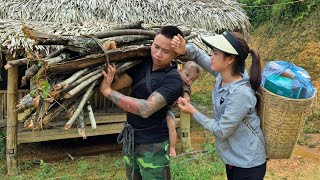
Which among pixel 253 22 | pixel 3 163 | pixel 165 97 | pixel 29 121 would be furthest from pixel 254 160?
pixel 253 22

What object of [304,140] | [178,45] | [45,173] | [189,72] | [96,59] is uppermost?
[178,45]

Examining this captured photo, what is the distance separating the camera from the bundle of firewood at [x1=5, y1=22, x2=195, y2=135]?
2.11m

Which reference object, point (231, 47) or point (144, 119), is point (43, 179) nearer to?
point (144, 119)

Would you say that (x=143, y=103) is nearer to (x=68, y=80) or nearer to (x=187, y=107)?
(x=187, y=107)

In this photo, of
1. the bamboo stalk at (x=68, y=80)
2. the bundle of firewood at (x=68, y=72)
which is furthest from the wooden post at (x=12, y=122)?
the bamboo stalk at (x=68, y=80)

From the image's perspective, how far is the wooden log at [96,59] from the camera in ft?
7.10

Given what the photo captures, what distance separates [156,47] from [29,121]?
3.23 feet

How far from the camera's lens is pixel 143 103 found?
2.27 meters

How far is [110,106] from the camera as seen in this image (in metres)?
6.41

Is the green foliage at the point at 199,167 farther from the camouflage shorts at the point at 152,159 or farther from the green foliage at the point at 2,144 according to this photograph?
the green foliage at the point at 2,144

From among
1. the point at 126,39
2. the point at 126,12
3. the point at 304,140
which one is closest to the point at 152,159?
the point at 126,39

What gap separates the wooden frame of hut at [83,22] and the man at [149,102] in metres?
2.62

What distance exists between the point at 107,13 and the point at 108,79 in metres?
4.84

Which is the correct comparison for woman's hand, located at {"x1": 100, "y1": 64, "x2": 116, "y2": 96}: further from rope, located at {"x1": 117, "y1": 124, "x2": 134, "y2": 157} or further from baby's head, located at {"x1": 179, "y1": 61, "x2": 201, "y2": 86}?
baby's head, located at {"x1": 179, "y1": 61, "x2": 201, "y2": 86}
